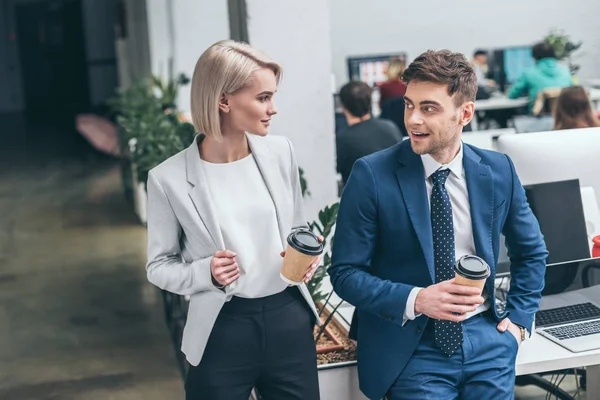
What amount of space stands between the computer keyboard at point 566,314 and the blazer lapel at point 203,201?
1.23 metres

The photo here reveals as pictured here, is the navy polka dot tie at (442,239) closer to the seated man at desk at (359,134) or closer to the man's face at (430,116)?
the man's face at (430,116)

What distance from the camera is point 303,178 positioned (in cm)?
390

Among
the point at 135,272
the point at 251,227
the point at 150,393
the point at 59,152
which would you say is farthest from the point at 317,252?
the point at 59,152

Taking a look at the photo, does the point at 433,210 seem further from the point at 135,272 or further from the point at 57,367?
the point at 135,272

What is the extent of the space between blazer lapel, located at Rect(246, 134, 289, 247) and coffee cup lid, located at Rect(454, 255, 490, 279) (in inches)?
18.0

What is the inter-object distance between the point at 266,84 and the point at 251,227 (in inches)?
14.5

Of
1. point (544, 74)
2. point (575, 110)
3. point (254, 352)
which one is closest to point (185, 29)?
point (544, 74)

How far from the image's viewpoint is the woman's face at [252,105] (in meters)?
2.12

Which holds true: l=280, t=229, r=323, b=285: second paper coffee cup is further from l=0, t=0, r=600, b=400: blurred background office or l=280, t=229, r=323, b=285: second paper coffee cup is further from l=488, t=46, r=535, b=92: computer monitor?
l=488, t=46, r=535, b=92: computer monitor

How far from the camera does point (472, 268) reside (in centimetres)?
203

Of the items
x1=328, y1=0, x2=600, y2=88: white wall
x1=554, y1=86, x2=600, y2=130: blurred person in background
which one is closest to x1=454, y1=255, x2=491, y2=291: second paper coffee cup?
x1=554, y1=86, x2=600, y2=130: blurred person in background

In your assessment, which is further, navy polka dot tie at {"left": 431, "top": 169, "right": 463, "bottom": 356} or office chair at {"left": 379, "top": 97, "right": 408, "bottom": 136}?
office chair at {"left": 379, "top": 97, "right": 408, "bottom": 136}

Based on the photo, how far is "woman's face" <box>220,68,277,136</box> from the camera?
212cm

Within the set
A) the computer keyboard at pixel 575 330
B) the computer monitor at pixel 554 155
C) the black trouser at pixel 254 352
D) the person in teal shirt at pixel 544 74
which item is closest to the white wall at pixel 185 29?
the person in teal shirt at pixel 544 74
